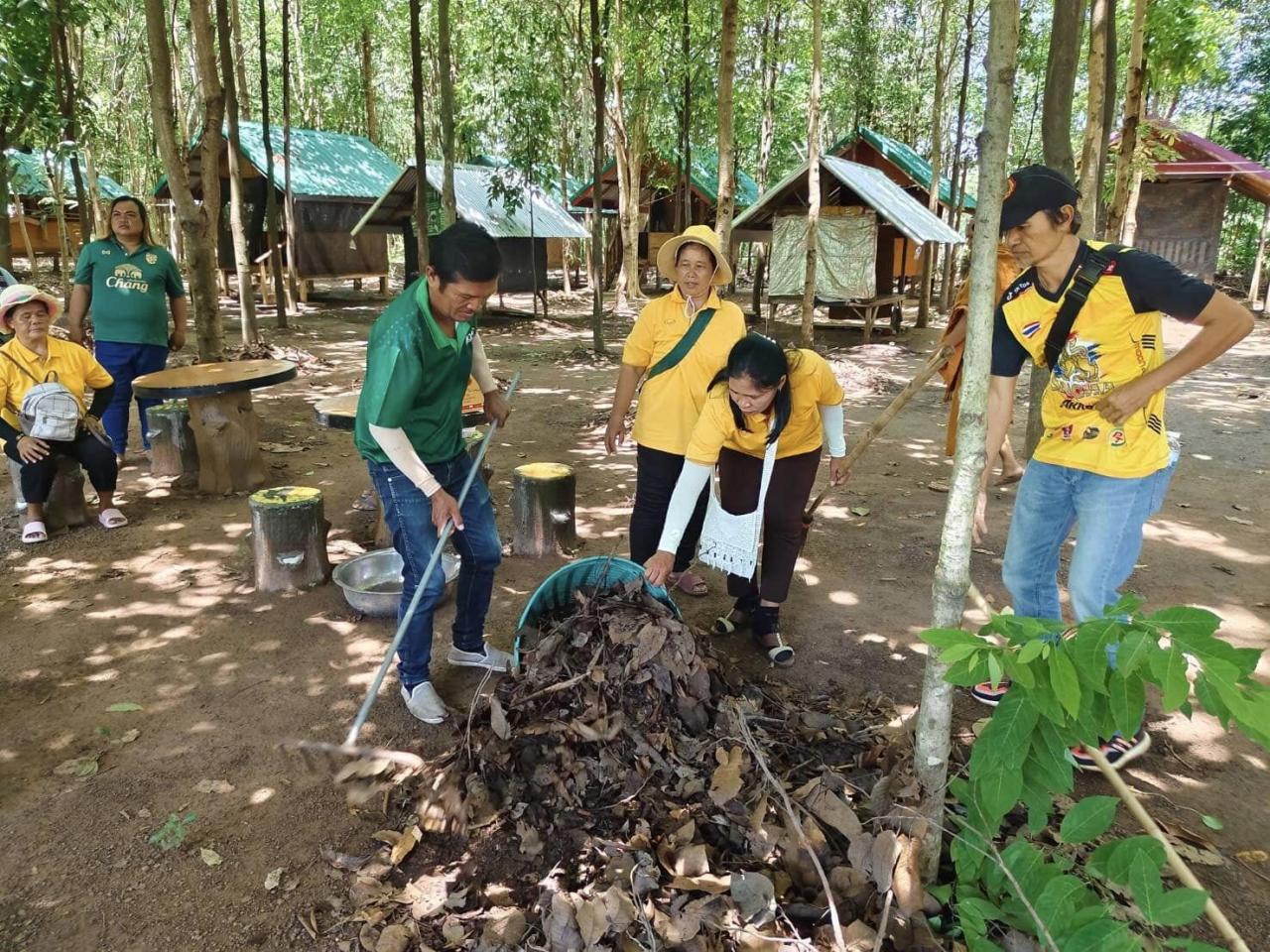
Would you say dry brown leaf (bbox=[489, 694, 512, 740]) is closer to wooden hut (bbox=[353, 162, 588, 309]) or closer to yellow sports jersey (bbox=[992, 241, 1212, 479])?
yellow sports jersey (bbox=[992, 241, 1212, 479])

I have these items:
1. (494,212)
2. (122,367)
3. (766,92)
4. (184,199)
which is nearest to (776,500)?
(122,367)

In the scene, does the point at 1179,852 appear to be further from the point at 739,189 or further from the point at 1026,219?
the point at 739,189

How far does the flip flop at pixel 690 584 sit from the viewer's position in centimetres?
447

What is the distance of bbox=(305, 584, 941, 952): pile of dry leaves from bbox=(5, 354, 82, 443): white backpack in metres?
3.59

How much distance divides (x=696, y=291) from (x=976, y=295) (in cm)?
196

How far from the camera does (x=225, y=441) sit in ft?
19.1

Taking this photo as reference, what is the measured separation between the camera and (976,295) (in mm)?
1930

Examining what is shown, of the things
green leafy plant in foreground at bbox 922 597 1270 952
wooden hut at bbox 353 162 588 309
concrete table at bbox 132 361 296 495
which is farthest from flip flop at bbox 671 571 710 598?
wooden hut at bbox 353 162 588 309

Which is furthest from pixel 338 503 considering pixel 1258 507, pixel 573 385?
pixel 1258 507

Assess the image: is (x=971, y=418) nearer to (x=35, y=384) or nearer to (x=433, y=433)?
(x=433, y=433)

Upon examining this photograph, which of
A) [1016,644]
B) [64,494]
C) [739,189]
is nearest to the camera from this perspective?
[1016,644]

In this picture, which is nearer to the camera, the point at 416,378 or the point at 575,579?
the point at 416,378

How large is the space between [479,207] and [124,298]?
10419 mm

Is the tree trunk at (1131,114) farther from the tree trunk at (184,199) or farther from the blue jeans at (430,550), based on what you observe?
the tree trunk at (184,199)
